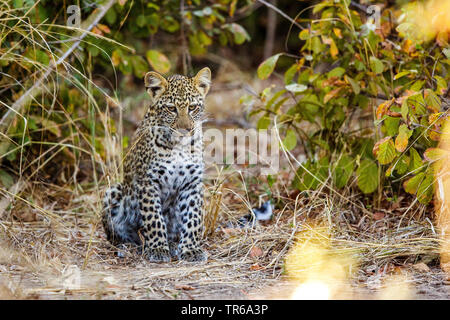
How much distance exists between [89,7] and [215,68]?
264 inches

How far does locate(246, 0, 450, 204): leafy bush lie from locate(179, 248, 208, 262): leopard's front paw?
1.25 m

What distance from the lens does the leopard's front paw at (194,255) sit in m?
5.69

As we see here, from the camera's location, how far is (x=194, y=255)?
5727 mm

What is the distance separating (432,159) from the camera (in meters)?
5.27

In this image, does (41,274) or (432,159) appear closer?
(41,274)

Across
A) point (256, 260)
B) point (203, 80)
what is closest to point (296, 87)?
point (203, 80)

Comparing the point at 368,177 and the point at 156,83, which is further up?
the point at 156,83

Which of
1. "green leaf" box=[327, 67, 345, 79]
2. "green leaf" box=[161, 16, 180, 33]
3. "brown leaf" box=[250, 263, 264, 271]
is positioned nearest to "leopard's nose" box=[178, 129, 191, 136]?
"brown leaf" box=[250, 263, 264, 271]

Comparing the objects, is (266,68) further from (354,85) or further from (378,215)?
(378,215)

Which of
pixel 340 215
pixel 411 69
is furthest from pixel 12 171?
pixel 411 69

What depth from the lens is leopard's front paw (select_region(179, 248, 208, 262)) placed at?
5.69 metres

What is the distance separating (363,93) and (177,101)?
2.08 metres

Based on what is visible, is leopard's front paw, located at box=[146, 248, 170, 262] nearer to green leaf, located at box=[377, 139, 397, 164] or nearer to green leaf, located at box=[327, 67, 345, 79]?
green leaf, located at box=[377, 139, 397, 164]
